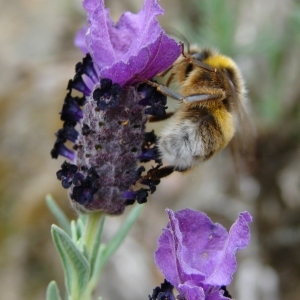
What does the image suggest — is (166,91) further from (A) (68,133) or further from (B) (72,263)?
(B) (72,263)

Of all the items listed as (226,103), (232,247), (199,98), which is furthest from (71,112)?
(232,247)

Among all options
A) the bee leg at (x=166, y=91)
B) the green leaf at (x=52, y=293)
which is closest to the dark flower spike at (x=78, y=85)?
the bee leg at (x=166, y=91)

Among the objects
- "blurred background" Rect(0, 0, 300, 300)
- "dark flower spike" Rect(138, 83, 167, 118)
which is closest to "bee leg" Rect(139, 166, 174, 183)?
"dark flower spike" Rect(138, 83, 167, 118)

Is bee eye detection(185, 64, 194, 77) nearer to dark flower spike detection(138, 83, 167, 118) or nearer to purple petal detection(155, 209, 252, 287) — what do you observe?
dark flower spike detection(138, 83, 167, 118)

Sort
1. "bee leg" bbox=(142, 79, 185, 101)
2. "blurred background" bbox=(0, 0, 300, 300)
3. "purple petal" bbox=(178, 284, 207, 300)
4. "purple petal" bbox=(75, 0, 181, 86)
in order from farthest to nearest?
"blurred background" bbox=(0, 0, 300, 300)
"bee leg" bbox=(142, 79, 185, 101)
"purple petal" bbox=(75, 0, 181, 86)
"purple petal" bbox=(178, 284, 207, 300)

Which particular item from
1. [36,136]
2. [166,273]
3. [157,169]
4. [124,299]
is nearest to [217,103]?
[157,169]

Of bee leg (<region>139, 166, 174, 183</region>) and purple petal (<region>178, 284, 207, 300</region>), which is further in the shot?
bee leg (<region>139, 166, 174, 183</region>)

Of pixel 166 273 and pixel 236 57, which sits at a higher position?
pixel 236 57

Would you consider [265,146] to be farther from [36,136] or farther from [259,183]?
[36,136]
